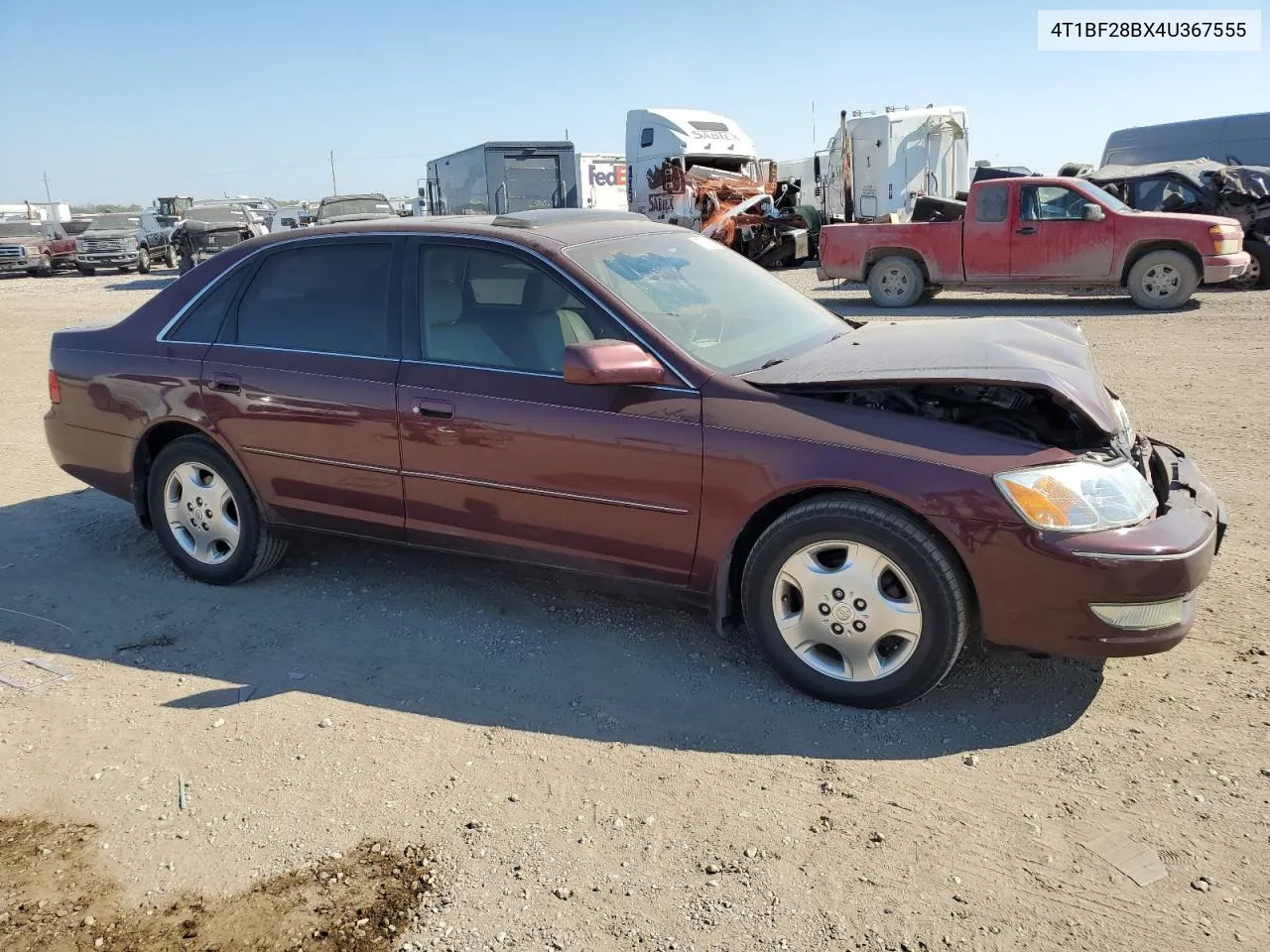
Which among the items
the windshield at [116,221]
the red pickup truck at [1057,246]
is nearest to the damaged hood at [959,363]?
the red pickup truck at [1057,246]

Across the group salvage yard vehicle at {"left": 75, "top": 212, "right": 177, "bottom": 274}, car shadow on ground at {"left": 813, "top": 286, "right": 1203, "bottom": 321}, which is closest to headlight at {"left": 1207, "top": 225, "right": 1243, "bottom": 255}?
car shadow on ground at {"left": 813, "top": 286, "right": 1203, "bottom": 321}

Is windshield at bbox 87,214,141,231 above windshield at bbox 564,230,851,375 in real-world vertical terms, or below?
above

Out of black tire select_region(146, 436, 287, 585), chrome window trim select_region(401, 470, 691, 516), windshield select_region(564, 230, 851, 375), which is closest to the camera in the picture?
chrome window trim select_region(401, 470, 691, 516)

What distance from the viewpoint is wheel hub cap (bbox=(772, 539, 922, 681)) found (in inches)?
132

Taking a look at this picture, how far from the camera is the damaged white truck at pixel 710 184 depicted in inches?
866

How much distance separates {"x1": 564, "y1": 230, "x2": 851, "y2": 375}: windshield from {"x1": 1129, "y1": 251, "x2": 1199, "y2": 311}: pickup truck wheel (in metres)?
10.0

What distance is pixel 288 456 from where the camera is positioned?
14.6 ft

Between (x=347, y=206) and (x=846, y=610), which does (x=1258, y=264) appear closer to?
(x=846, y=610)

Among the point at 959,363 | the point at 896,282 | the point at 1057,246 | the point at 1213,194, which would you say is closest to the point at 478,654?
the point at 959,363

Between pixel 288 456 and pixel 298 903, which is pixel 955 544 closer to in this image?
pixel 298 903

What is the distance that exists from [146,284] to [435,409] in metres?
24.0

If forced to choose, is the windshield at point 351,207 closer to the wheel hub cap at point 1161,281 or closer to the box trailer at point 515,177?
the box trailer at point 515,177

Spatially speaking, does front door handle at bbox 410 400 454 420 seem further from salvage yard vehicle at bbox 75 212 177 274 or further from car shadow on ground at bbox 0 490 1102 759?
salvage yard vehicle at bbox 75 212 177 274

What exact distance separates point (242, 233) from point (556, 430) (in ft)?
74.1
